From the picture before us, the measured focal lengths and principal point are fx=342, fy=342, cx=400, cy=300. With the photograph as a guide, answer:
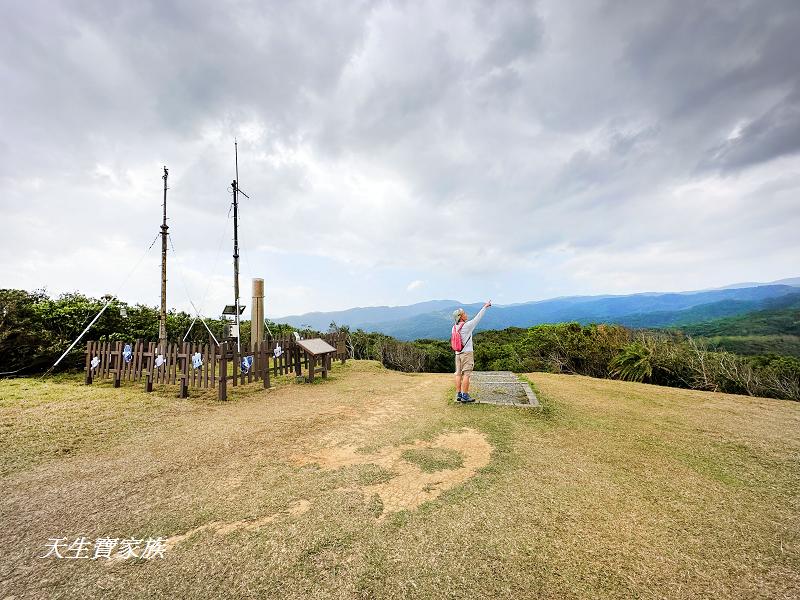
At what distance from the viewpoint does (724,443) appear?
193 inches

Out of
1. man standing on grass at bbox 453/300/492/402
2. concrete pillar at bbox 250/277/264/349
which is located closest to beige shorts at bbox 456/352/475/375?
man standing on grass at bbox 453/300/492/402

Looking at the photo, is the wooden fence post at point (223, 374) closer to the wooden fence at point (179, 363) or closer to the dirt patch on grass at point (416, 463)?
the wooden fence at point (179, 363)

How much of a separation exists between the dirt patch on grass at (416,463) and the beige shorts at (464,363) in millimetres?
1746

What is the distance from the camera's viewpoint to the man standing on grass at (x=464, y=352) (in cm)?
698

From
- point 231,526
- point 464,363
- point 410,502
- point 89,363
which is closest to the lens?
point 231,526

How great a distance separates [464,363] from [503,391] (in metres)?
1.74

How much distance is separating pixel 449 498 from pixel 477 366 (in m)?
18.5

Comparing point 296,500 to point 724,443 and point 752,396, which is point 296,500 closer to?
point 724,443

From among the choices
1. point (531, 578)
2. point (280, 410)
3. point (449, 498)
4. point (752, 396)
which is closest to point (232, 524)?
point (449, 498)

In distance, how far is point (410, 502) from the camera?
11.0ft

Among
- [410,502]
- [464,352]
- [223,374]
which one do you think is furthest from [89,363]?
[410,502]

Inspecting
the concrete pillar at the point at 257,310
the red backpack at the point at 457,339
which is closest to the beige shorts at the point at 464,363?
the red backpack at the point at 457,339

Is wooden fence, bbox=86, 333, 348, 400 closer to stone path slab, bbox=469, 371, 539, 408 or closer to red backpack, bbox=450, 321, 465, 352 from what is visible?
red backpack, bbox=450, 321, 465, 352

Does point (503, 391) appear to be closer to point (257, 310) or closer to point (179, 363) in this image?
point (179, 363)
